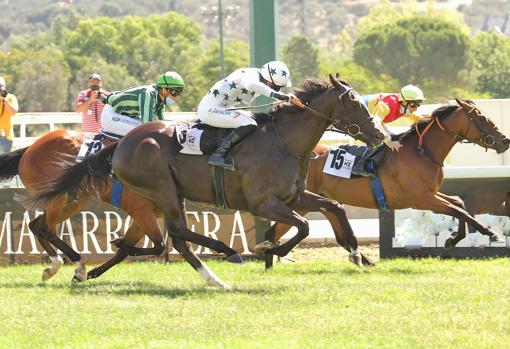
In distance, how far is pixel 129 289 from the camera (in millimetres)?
9391

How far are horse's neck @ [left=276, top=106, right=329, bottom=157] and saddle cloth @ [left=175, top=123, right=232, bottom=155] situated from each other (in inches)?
21.2

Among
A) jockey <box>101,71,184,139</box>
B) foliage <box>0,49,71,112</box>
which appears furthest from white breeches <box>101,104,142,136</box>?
foliage <box>0,49,71,112</box>

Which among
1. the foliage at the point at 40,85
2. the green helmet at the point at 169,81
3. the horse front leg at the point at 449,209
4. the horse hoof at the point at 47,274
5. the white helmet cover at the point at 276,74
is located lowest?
the foliage at the point at 40,85

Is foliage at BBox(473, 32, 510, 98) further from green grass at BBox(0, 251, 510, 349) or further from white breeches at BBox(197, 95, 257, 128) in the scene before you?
white breeches at BBox(197, 95, 257, 128)

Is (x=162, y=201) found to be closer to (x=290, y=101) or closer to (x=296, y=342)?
(x=290, y=101)

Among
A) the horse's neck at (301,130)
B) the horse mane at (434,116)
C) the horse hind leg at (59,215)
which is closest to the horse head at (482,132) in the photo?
the horse mane at (434,116)

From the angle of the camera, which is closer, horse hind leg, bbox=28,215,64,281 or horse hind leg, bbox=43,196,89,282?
horse hind leg, bbox=28,215,64,281

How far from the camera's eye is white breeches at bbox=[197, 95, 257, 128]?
31.3 ft

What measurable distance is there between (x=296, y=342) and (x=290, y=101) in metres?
3.26

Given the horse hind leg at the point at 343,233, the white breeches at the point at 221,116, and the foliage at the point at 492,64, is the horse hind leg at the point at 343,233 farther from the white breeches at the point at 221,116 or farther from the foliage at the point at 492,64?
the foliage at the point at 492,64

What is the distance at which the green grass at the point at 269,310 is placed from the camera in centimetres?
679

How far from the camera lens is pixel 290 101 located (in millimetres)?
9445

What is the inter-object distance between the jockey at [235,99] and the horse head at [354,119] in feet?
1.44

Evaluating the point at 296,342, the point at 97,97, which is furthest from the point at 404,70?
the point at 296,342
